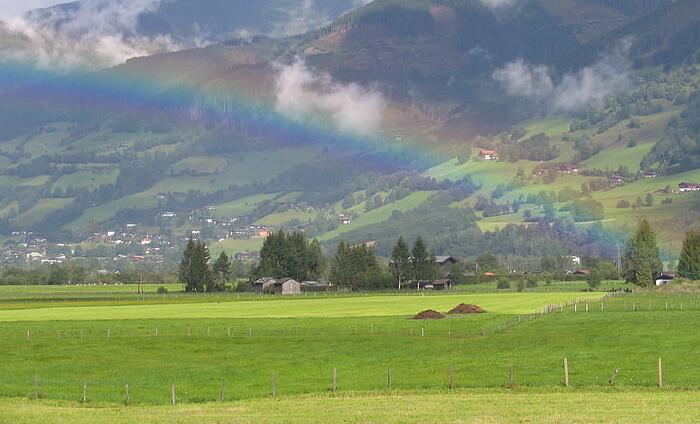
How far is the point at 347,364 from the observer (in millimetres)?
63344

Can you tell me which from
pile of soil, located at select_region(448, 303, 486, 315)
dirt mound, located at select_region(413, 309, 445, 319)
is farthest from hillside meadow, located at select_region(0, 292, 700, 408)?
dirt mound, located at select_region(413, 309, 445, 319)

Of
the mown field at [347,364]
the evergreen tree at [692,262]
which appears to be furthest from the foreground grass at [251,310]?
the evergreen tree at [692,262]

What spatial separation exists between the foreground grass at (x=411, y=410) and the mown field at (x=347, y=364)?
0.08 m

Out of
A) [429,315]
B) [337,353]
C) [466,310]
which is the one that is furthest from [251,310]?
[337,353]

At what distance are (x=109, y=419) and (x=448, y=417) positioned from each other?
1216cm

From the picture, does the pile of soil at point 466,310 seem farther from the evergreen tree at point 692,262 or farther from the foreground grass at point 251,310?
the evergreen tree at point 692,262

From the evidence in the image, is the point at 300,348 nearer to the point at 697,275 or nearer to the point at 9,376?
the point at 9,376

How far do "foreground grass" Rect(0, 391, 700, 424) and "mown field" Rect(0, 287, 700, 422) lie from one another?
84mm

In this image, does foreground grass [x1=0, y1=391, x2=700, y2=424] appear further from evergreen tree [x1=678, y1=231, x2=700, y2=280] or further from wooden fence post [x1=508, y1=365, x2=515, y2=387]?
evergreen tree [x1=678, y1=231, x2=700, y2=280]

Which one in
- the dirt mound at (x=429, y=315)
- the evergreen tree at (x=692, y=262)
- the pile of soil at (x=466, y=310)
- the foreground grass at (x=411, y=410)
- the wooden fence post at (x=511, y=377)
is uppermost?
the evergreen tree at (x=692, y=262)

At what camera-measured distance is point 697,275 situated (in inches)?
7746

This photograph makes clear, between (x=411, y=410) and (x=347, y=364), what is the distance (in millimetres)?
19658

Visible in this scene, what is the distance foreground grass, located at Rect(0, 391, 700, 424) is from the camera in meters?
41.2

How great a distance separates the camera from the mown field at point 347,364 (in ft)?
152
